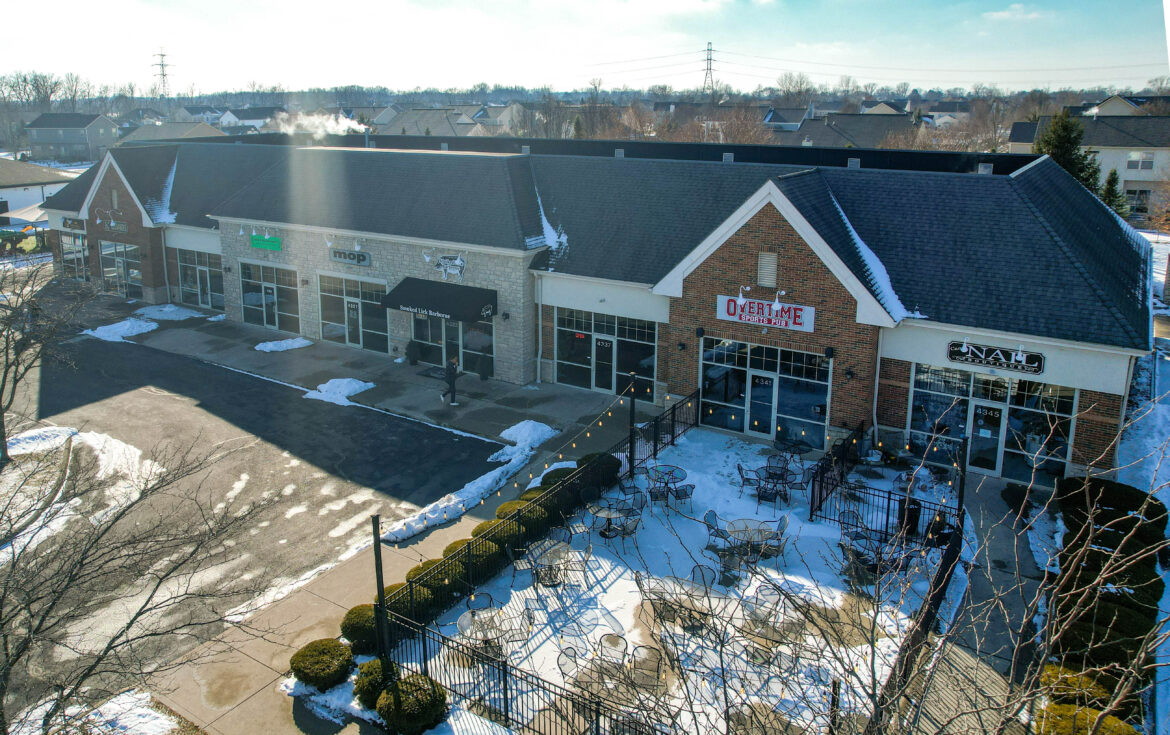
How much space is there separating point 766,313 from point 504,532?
9508 mm

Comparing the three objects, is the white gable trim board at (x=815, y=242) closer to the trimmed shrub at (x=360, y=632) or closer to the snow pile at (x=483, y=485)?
the snow pile at (x=483, y=485)

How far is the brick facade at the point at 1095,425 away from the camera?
19391 millimetres

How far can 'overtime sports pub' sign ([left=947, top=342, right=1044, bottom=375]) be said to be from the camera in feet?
65.2

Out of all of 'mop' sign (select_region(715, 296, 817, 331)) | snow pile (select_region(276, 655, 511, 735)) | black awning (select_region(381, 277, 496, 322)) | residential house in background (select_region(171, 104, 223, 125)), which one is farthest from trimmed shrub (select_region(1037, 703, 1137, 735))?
residential house in background (select_region(171, 104, 223, 125))

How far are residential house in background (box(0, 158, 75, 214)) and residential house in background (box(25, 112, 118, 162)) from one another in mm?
64346

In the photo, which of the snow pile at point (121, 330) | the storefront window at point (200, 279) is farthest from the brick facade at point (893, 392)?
the snow pile at point (121, 330)

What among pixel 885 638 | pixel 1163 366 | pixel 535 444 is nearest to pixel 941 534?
pixel 885 638

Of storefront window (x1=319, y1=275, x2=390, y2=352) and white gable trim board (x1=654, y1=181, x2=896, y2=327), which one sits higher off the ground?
white gable trim board (x1=654, y1=181, x2=896, y2=327)

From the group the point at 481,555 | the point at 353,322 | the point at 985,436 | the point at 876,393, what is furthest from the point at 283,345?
the point at 985,436

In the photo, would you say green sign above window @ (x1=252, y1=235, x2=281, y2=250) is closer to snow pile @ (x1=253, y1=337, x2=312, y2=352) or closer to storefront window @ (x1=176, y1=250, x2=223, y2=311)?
snow pile @ (x1=253, y1=337, x2=312, y2=352)

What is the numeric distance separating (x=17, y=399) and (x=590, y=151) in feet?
85.6

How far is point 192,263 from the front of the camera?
38406mm

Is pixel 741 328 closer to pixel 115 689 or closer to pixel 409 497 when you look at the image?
pixel 409 497

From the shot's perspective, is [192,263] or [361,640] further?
[192,263]
